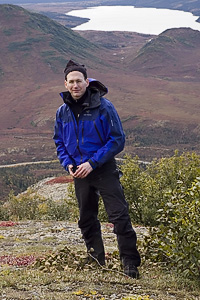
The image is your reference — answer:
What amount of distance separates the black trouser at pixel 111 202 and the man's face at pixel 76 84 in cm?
104

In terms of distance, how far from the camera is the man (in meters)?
6.60

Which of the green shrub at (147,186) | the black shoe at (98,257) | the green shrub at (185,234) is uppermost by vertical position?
the green shrub at (185,234)

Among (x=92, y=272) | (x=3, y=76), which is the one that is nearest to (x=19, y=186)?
(x=92, y=272)

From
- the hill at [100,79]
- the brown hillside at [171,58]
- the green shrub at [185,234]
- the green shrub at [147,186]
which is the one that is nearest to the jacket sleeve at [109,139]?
the green shrub at [185,234]

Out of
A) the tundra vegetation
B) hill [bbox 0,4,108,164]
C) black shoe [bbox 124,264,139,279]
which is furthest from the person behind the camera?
hill [bbox 0,4,108,164]

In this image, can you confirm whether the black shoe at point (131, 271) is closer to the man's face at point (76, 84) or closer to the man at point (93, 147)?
the man at point (93, 147)

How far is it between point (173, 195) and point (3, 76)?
126292mm

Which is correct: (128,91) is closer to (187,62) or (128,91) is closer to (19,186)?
(187,62)

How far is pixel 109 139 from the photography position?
21.8 ft

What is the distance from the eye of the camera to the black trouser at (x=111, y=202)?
675 centimetres

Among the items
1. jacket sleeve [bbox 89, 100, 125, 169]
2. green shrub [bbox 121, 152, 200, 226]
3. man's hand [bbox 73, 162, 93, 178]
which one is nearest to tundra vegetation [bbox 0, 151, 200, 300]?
jacket sleeve [bbox 89, 100, 125, 169]

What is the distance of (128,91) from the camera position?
11894 cm

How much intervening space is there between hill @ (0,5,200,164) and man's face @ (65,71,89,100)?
7228 cm

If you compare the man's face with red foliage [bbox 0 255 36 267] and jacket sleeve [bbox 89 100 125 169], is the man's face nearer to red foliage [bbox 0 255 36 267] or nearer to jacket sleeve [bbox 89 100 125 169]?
jacket sleeve [bbox 89 100 125 169]
